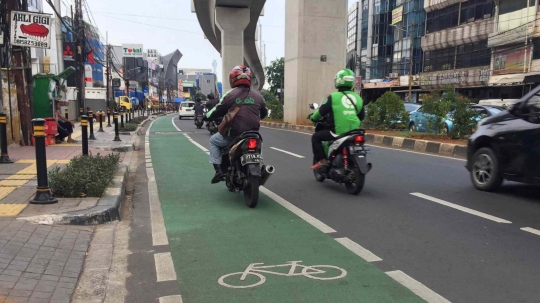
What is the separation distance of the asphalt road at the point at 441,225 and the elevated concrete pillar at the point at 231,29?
23027mm

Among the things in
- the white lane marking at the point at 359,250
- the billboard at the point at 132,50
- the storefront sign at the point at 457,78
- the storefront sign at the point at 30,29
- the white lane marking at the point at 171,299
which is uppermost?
the billboard at the point at 132,50

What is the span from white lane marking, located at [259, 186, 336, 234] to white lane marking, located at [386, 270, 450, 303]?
125 centimetres

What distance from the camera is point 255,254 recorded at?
404 centimetres

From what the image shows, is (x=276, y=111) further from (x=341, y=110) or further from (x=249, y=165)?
(x=249, y=165)

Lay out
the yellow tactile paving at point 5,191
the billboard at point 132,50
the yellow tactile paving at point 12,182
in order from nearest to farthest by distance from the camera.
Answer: the yellow tactile paving at point 5,191 → the yellow tactile paving at point 12,182 → the billboard at point 132,50

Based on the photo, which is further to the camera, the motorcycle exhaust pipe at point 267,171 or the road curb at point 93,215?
the motorcycle exhaust pipe at point 267,171

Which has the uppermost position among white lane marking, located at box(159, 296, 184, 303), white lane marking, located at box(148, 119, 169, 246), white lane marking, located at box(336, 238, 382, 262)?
white lane marking, located at box(336, 238, 382, 262)

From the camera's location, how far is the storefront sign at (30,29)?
326 inches

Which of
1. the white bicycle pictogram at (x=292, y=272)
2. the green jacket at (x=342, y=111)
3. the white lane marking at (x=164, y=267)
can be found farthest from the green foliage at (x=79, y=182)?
the green jacket at (x=342, y=111)

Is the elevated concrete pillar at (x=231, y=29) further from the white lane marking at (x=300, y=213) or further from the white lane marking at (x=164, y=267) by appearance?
the white lane marking at (x=164, y=267)

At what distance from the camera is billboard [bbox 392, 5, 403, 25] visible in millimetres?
50963

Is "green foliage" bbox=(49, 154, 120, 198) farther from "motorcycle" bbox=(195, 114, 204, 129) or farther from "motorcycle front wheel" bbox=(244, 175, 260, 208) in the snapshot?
"motorcycle" bbox=(195, 114, 204, 129)

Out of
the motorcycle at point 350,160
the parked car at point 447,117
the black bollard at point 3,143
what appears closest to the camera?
the motorcycle at point 350,160

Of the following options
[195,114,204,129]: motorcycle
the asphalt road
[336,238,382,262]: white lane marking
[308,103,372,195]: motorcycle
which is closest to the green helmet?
[308,103,372,195]: motorcycle
